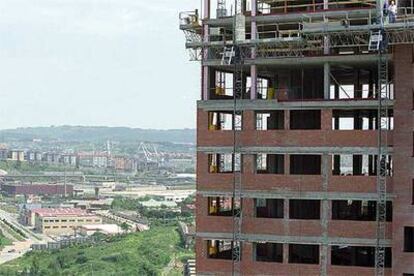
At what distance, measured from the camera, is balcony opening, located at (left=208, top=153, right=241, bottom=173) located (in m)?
35.9

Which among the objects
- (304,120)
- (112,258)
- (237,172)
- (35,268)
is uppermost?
(304,120)

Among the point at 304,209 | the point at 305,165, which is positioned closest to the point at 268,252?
the point at 304,209

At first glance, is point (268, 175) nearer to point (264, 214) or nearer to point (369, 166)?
point (264, 214)

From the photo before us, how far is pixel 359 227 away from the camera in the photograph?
112 ft

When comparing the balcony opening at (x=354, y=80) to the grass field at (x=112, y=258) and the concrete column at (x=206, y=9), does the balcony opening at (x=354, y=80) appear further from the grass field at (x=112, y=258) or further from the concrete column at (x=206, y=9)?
the grass field at (x=112, y=258)

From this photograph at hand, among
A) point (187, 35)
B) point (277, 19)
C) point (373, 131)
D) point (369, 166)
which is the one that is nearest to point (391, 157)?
point (373, 131)

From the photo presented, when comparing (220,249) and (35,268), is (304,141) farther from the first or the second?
(35,268)

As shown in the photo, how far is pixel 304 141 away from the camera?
3500cm

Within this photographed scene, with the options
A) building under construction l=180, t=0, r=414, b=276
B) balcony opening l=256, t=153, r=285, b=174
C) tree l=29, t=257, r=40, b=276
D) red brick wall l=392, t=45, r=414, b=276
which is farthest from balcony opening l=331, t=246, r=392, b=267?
tree l=29, t=257, r=40, b=276

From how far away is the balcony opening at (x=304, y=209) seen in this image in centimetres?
3653

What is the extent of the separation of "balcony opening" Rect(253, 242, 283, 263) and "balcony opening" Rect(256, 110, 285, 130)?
4924 mm

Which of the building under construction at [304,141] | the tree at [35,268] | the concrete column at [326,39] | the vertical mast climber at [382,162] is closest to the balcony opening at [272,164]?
the building under construction at [304,141]

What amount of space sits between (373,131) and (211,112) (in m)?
6.96

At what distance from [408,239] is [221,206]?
897cm
